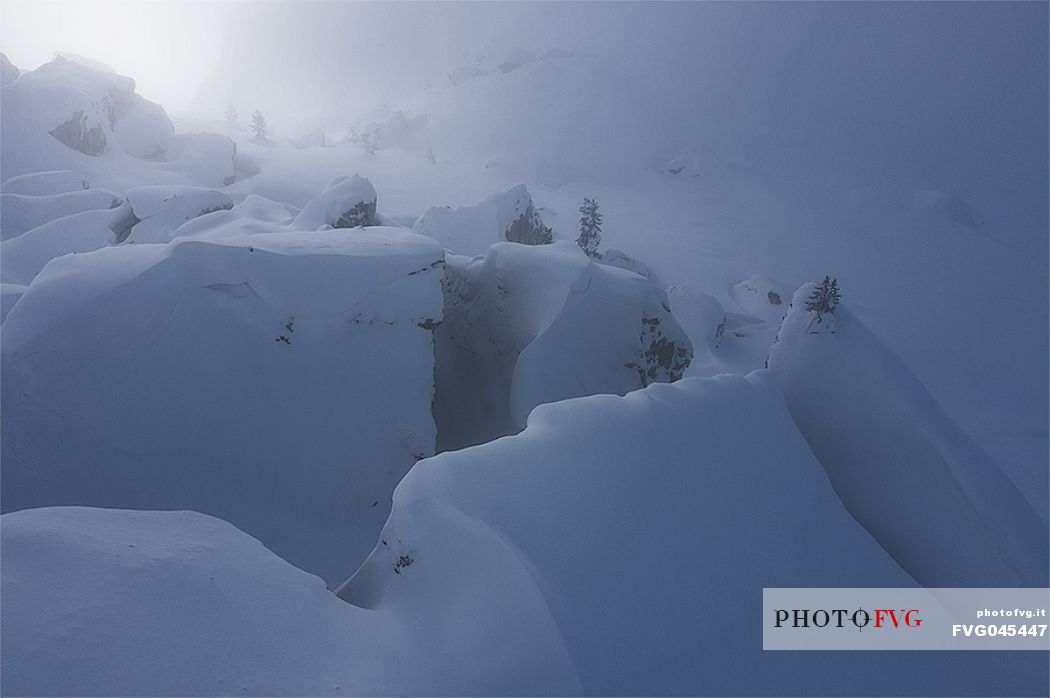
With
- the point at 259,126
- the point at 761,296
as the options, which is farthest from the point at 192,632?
the point at 259,126

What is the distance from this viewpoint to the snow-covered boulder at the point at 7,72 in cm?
2556

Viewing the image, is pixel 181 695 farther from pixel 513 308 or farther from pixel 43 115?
pixel 43 115

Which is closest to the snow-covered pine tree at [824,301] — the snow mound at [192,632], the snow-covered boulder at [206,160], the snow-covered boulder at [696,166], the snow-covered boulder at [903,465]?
the snow-covered boulder at [903,465]

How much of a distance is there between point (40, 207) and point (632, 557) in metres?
21.4

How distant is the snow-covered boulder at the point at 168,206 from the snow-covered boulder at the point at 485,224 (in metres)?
6.19

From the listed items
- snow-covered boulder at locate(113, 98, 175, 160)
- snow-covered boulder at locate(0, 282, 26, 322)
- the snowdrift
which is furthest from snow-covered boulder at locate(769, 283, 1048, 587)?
snow-covered boulder at locate(113, 98, 175, 160)

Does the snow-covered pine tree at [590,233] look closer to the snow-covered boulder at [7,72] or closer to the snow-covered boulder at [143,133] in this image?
the snow-covered boulder at [143,133]

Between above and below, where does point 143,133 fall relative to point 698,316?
above

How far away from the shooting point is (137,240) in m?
13.7

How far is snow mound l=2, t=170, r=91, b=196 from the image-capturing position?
18.3 meters

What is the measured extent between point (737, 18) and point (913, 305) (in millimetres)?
50226

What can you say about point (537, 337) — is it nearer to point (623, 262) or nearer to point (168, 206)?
point (168, 206)

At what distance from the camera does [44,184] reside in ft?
61.4

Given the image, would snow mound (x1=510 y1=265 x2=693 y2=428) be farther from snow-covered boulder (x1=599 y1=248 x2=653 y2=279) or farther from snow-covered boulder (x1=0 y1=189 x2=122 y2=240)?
snow-covered boulder (x1=0 y1=189 x2=122 y2=240)
